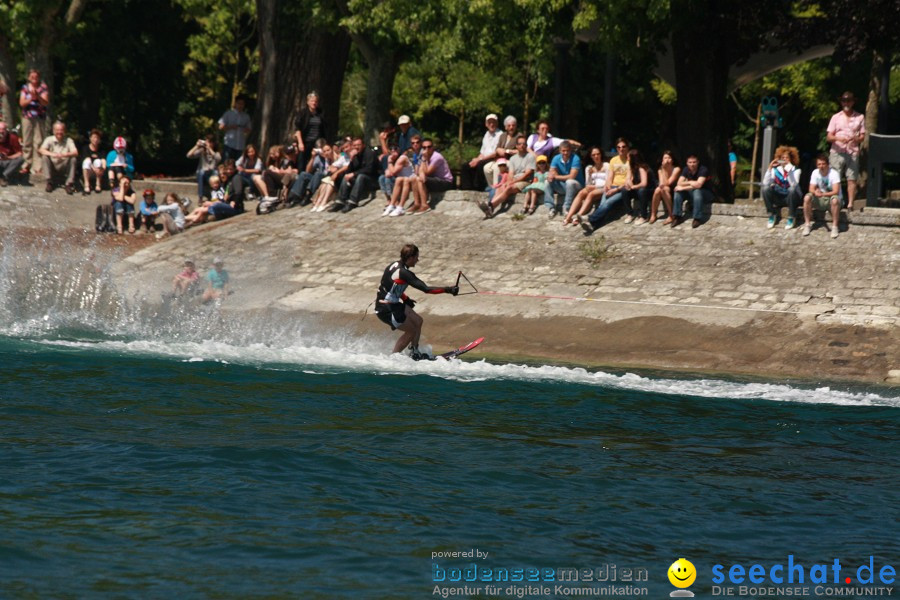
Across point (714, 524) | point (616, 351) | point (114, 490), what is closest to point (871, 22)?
point (616, 351)

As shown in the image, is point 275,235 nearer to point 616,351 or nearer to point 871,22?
point 616,351

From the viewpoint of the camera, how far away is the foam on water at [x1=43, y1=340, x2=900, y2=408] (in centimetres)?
1609

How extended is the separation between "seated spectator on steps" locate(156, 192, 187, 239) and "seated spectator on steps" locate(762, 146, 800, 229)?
11.4 metres

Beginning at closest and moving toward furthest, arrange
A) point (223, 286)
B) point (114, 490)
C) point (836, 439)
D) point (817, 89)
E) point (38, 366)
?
point (114, 490), point (836, 439), point (38, 366), point (223, 286), point (817, 89)

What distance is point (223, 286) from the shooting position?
21.8 m

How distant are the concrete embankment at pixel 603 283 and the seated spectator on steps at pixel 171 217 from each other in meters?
0.49

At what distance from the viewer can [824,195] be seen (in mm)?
21219

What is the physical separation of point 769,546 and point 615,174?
13090 mm

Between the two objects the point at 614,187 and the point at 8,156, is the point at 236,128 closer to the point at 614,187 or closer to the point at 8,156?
the point at 8,156

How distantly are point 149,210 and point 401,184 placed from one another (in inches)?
206

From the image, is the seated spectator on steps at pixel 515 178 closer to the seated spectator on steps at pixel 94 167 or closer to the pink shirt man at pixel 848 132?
the pink shirt man at pixel 848 132

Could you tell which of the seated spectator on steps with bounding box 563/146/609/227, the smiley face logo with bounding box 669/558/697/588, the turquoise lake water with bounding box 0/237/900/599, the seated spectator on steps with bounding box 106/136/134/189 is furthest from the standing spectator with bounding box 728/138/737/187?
the smiley face logo with bounding box 669/558/697/588

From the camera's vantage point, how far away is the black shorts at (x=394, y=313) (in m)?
17.8

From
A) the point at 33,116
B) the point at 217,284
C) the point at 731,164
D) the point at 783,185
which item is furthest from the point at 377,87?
the point at 783,185
